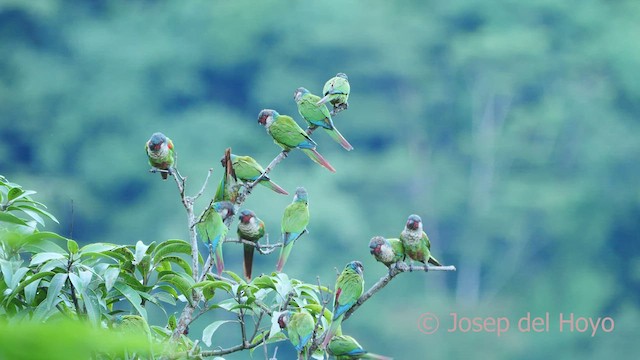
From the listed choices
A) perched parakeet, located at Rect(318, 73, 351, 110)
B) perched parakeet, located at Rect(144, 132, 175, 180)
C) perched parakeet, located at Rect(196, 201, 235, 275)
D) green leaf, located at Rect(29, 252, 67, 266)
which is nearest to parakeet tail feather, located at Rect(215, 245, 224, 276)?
perched parakeet, located at Rect(196, 201, 235, 275)

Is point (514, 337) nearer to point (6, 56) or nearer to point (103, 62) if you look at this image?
point (103, 62)

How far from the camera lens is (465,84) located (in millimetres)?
16047

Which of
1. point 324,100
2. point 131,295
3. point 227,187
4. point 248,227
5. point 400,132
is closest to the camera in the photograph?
point 131,295

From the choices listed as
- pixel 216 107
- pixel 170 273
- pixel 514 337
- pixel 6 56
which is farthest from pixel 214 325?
pixel 6 56

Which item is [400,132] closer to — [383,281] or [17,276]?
[383,281]

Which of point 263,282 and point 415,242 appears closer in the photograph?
point 263,282

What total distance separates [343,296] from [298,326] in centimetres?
12

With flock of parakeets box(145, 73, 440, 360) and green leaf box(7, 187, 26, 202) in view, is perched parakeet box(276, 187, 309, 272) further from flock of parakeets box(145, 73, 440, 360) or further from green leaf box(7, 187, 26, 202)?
green leaf box(7, 187, 26, 202)

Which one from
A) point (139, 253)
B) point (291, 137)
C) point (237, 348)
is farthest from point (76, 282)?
point (291, 137)

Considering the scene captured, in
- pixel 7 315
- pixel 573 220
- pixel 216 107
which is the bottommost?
pixel 7 315

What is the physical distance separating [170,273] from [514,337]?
12.3 metres

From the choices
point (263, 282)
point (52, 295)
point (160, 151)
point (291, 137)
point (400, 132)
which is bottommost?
point (52, 295)

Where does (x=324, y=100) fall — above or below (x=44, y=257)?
above

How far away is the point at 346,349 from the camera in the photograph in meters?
1.61
